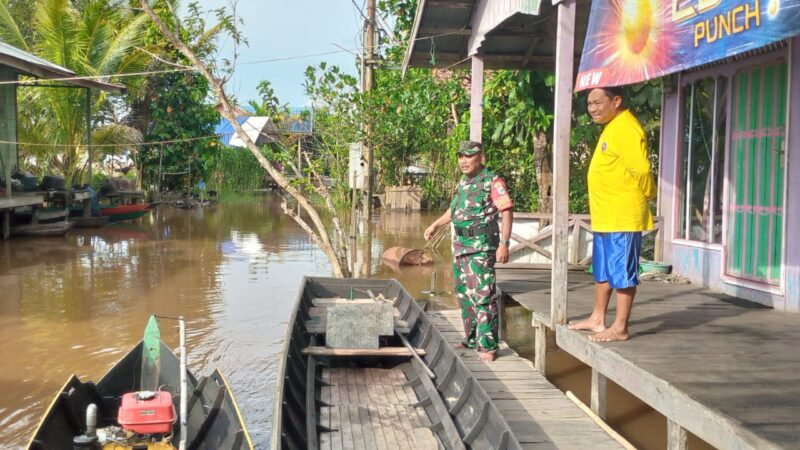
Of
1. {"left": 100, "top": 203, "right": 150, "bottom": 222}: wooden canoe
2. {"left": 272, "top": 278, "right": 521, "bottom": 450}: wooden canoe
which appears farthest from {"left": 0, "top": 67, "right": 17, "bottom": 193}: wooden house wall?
{"left": 272, "top": 278, "right": 521, "bottom": 450}: wooden canoe

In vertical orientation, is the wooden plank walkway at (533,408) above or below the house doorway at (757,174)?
below

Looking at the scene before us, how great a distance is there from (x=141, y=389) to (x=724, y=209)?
18.3 ft

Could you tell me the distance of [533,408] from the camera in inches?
199

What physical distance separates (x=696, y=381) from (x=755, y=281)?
9.97 feet

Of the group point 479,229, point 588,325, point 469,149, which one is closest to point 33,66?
Result: point 469,149

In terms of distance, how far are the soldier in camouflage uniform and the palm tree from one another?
614 inches

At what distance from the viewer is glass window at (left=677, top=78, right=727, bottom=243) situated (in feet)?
23.8

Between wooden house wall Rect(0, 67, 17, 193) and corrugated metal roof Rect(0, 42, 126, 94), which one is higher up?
corrugated metal roof Rect(0, 42, 126, 94)

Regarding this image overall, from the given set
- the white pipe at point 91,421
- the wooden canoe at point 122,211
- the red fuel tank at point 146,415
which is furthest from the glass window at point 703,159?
the wooden canoe at point 122,211

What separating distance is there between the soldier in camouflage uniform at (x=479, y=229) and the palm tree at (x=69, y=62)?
1558 centimetres

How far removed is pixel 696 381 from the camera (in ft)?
12.8

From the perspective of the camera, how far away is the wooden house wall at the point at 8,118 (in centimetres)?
1767

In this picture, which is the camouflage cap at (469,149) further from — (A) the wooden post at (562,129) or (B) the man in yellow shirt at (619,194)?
(B) the man in yellow shirt at (619,194)

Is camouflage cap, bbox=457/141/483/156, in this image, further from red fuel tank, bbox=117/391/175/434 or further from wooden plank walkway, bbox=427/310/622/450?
red fuel tank, bbox=117/391/175/434
